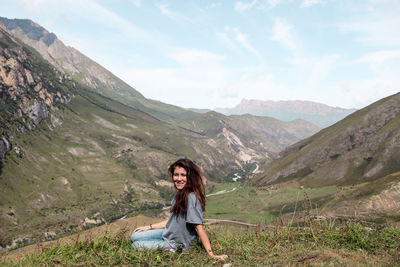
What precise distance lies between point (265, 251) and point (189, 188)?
297cm

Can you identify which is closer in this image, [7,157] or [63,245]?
[63,245]

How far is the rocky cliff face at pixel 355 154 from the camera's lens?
135500mm

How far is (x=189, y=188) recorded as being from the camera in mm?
8273

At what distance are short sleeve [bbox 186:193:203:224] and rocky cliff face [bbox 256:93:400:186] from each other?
141 m

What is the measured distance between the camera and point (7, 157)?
19150cm

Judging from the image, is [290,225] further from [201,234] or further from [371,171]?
[371,171]

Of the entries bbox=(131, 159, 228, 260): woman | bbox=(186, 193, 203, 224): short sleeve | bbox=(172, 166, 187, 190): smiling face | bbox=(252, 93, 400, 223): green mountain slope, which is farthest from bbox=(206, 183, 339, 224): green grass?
bbox=(186, 193, 203, 224): short sleeve

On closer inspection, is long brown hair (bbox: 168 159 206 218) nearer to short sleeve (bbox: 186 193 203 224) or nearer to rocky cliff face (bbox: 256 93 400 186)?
short sleeve (bbox: 186 193 203 224)

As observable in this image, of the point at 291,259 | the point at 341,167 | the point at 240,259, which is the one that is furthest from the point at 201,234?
the point at 341,167

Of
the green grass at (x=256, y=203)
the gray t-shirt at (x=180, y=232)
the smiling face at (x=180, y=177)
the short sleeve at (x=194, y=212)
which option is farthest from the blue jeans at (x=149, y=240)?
the green grass at (x=256, y=203)

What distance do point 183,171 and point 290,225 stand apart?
5087 mm

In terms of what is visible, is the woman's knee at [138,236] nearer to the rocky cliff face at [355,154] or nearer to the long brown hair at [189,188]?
the long brown hair at [189,188]

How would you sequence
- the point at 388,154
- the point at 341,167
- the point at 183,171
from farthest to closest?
the point at 341,167 → the point at 388,154 → the point at 183,171


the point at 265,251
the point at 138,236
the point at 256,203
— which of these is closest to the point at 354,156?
the point at 256,203
